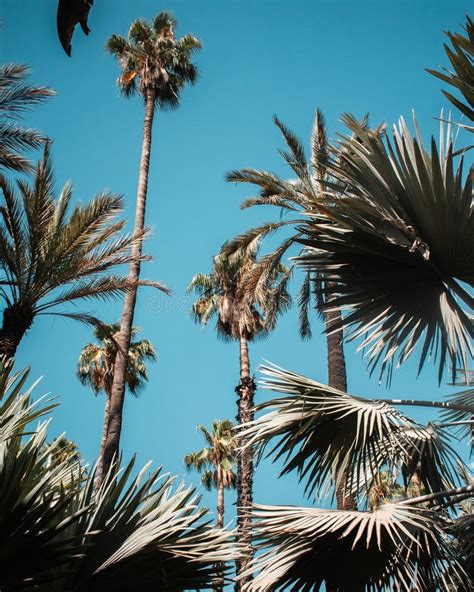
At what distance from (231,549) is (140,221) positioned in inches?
476

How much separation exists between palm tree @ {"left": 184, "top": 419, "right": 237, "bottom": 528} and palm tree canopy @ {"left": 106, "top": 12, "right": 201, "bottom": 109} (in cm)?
1529

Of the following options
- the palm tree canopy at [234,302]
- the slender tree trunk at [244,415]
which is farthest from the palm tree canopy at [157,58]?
the slender tree trunk at [244,415]

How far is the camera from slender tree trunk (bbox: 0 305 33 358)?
28.3ft

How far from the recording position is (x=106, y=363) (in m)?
25.3

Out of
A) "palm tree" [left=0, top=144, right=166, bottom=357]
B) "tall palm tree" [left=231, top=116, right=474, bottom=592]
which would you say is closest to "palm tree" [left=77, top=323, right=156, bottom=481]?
"palm tree" [left=0, top=144, right=166, bottom=357]

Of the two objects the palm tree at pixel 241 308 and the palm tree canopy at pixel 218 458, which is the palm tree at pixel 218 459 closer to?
the palm tree canopy at pixel 218 458

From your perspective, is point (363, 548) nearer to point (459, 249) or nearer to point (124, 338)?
point (459, 249)

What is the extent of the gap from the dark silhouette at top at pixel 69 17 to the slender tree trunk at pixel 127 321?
27.7 ft

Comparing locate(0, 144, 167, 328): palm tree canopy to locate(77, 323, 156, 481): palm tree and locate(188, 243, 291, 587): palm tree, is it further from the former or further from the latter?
locate(77, 323, 156, 481): palm tree

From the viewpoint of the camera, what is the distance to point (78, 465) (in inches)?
189

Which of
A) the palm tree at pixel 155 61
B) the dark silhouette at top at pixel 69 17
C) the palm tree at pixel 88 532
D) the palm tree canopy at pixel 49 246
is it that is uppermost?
the palm tree at pixel 155 61

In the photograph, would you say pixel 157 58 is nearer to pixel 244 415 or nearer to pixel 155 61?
pixel 155 61

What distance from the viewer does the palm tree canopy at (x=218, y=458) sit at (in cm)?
3009

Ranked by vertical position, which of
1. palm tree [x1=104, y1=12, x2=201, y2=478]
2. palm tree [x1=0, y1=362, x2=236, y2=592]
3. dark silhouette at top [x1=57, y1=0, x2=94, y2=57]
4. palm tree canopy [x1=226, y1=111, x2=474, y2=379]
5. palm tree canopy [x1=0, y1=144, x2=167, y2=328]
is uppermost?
palm tree [x1=104, y1=12, x2=201, y2=478]
